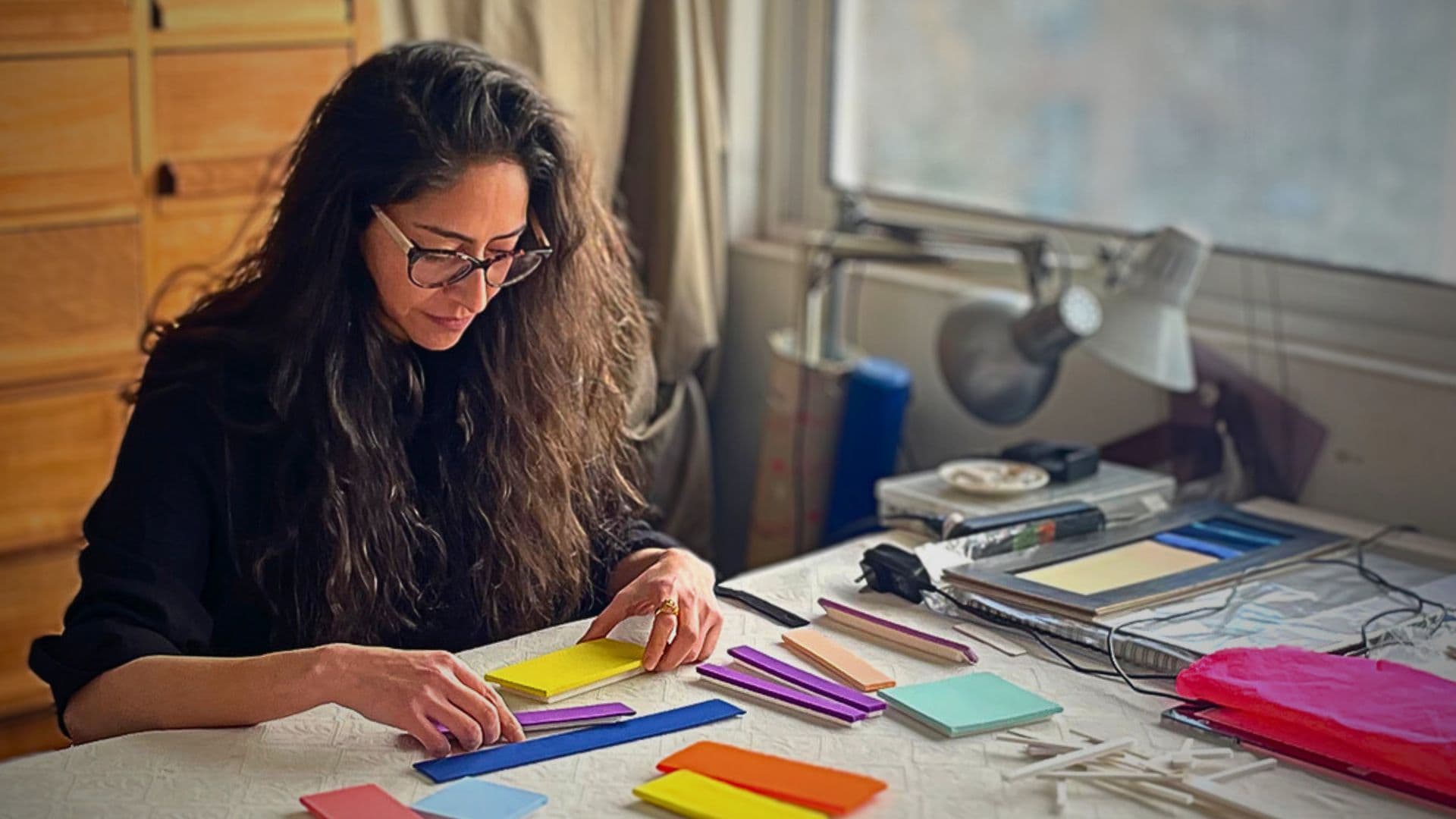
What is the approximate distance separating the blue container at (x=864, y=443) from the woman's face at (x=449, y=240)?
895 millimetres

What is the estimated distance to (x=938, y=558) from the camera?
72.4 inches

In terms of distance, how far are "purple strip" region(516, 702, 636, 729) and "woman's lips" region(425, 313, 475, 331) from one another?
443 mm

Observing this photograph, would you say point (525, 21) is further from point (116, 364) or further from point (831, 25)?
point (116, 364)

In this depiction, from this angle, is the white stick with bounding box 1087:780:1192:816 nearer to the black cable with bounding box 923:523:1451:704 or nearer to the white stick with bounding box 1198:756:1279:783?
the white stick with bounding box 1198:756:1279:783

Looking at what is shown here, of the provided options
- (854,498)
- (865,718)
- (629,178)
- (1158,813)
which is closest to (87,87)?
(629,178)

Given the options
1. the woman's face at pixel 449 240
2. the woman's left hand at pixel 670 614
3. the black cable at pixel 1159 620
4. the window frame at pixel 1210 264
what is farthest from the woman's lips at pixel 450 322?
the window frame at pixel 1210 264

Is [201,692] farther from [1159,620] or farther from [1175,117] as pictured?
[1175,117]

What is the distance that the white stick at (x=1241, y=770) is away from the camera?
53.7 inches

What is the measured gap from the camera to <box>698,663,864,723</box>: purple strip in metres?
1.48

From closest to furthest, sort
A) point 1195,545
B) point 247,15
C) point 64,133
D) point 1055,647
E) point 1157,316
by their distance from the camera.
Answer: point 1055,647
point 1195,545
point 1157,316
point 64,133
point 247,15

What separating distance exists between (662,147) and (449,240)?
1193 millimetres

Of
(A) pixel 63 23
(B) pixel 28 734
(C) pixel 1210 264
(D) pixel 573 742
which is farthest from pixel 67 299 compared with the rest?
(C) pixel 1210 264

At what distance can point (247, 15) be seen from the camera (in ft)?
7.65

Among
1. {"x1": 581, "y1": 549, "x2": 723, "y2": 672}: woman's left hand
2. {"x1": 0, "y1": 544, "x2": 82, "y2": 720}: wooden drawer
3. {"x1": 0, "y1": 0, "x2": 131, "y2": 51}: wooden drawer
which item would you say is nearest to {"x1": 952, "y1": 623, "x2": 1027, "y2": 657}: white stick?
{"x1": 581, "y1": 549, "x2": 723, "y2": 672}: woman's left hand
